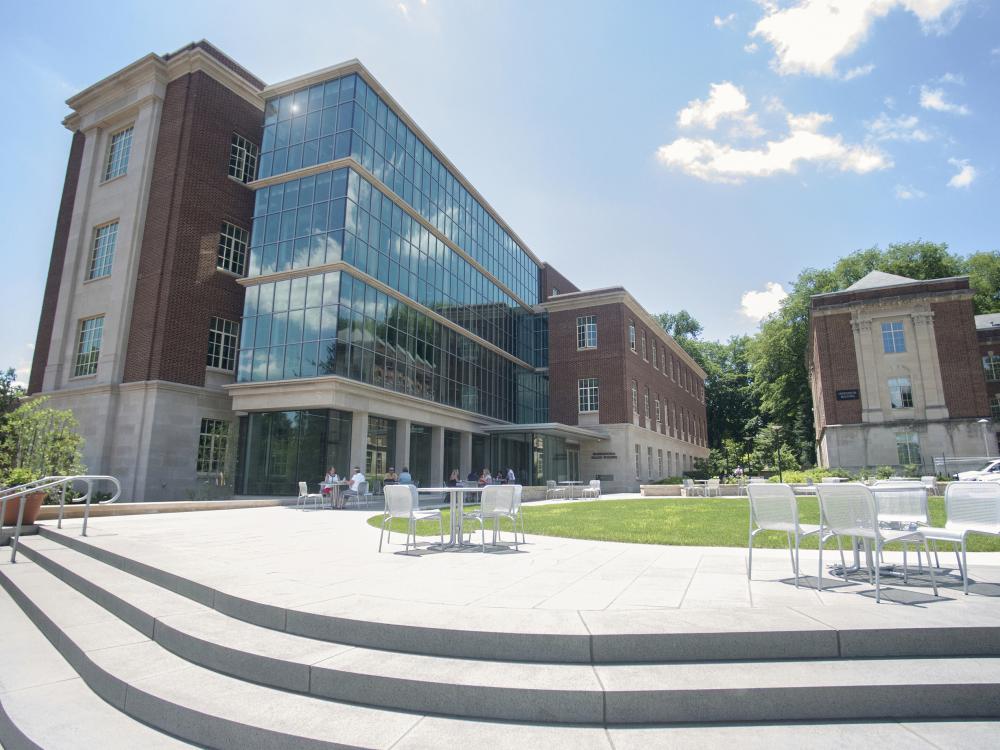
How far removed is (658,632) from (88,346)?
33.0 metres

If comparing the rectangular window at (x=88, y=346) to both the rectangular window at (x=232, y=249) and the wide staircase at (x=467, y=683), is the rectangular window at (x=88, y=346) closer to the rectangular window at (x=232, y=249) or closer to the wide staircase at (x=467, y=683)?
the rectangular window at (x=232, y=249)

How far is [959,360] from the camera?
37.3 meters

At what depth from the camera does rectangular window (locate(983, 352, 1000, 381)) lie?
47.6 m

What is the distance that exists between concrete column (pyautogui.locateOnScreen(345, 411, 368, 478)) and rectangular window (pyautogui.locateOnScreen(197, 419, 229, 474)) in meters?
7.02

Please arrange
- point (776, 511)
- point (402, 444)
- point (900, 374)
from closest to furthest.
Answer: point (776, 511) → point (402, 444) → point (900, 374)

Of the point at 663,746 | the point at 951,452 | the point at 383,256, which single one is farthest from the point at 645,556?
the point at 951,452

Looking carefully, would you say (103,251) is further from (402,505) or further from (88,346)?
(402,505)

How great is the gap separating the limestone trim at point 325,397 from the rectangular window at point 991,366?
49.6 meters

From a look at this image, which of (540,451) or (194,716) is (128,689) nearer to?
(194,716)

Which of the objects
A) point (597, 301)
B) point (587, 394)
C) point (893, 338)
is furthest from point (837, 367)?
point (587, 394)

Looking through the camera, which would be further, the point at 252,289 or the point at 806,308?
the point at 806,308

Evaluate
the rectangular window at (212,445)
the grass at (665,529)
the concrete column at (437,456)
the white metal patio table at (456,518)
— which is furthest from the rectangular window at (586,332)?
the white metal patio table at (456,518)

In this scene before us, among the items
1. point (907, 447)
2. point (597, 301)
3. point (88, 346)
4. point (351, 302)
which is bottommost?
point (907, 447)

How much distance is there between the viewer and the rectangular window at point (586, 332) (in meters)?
40.2
